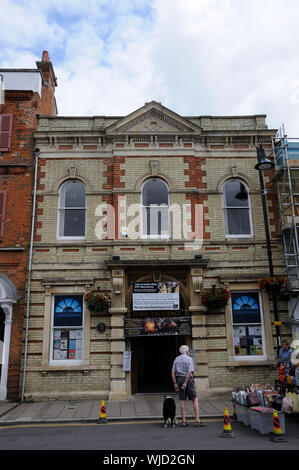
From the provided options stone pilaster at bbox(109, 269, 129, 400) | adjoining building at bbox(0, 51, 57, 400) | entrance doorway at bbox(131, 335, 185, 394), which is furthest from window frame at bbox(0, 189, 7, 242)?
entrance doorway at bbox(131, 335, 185, 394)

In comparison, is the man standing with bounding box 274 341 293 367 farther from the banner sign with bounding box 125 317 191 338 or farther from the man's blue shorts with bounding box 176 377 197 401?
the banner sign with bounding box 125 317 191 338

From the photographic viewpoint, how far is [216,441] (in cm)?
718

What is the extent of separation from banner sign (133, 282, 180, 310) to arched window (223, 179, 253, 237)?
10.2ft

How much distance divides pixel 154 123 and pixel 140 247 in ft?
16.8

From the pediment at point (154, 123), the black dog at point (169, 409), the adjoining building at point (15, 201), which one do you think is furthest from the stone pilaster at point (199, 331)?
the adjoining building at point (15, 201)

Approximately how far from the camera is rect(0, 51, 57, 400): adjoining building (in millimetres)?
12570

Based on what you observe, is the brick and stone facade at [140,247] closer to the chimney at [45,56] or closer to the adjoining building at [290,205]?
the adjoining building at [290,205]

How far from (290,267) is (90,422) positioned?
27.6 feet

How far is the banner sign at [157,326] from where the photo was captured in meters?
12.6

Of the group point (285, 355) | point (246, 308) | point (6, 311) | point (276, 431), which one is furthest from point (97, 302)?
point (276, 431)

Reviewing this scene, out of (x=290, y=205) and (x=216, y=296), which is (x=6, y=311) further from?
(x=290, y=205)

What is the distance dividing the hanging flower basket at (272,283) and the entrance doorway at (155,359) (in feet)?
11.1

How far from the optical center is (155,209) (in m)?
14.1

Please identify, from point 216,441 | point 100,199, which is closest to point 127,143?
point 100,199
